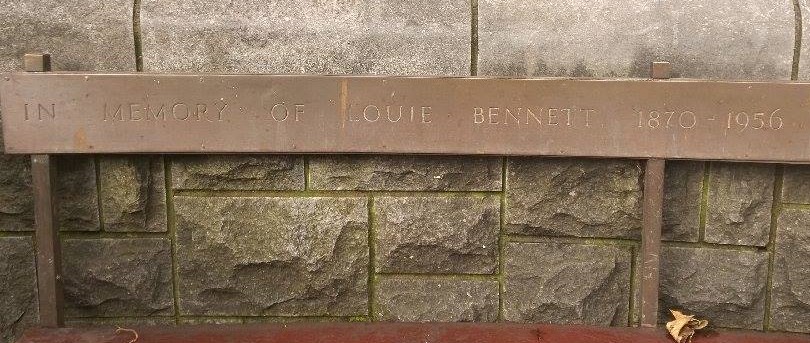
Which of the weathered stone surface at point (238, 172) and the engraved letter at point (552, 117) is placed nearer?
the engraved letter at point (552, 117)

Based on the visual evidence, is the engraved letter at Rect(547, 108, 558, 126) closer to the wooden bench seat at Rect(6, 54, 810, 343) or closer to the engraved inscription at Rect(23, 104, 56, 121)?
the wooden bench seat at Rect(6, 54, 810, 343)

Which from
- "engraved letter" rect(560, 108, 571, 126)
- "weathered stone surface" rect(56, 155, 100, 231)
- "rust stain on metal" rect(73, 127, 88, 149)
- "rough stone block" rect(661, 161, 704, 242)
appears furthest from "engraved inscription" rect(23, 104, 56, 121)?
"rough stone block" rect(661, 161, 704, 242)

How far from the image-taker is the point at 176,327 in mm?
2846

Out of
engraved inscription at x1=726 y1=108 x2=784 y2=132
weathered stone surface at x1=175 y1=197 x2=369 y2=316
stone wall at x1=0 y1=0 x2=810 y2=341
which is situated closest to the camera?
engraved inscription at x1=726 y1=108 x2=784 y2=132

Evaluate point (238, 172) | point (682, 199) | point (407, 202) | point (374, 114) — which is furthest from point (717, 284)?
point (238, 172)

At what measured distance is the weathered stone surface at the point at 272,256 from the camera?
2.81m

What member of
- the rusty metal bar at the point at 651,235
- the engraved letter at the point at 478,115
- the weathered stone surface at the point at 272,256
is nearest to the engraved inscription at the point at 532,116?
the engraved letter at the point at 478,115

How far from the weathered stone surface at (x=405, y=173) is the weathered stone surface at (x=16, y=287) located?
1.20 m

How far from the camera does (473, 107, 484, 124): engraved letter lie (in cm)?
264

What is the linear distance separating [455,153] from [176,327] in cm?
132

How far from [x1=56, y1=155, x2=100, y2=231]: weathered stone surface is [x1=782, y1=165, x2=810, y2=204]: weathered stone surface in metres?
2.70

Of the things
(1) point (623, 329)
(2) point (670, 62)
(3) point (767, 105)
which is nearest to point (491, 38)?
(2) point (670, 62)

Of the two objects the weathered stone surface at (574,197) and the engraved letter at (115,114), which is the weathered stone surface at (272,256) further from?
the weathered stone surface at (574,197)

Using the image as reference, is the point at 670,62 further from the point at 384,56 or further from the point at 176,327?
the point at 176,327
